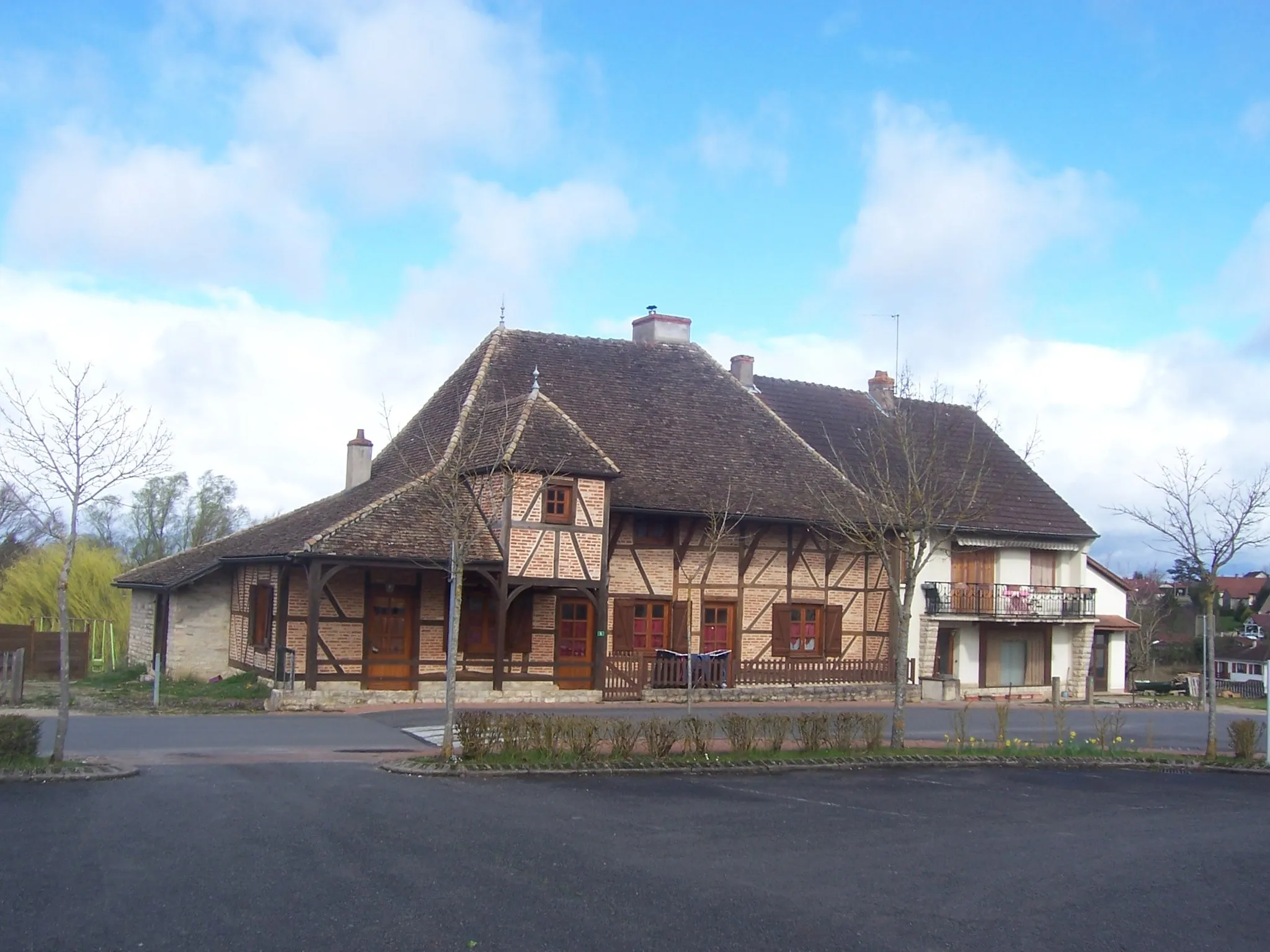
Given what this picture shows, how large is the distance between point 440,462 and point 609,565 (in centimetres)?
677

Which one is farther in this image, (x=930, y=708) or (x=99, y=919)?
(x=930, y=708)

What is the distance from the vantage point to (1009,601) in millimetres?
32406

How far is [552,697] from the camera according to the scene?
2419cm

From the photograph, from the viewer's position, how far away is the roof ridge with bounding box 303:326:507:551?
72.2 feet

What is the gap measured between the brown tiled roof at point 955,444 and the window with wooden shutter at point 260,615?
14.2 meters

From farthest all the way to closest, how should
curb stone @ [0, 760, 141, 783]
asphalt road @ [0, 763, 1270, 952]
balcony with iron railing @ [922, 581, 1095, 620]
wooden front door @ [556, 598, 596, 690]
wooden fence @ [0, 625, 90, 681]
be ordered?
balcony with iron railing @ [922, 581, 1095, 620] < wooden fence @ [0, 625, 90, 681] < wooden front door @ [556, 598, 596, 690] < curb stone @ [0, 760, 141, 783] < asphalt road @ [0, 763, 1270, 952]

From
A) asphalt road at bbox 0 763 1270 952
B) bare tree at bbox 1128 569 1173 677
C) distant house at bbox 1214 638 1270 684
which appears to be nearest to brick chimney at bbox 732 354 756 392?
asphalt road at bbox 0 763 1270 952

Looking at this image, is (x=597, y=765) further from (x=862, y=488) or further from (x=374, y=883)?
(x=862, y=488)

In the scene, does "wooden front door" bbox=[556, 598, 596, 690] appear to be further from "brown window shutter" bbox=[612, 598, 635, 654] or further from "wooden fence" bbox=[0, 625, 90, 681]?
"wooden fence" bbox=[0, 625, 90, 681]

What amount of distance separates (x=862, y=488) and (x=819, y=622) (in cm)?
356

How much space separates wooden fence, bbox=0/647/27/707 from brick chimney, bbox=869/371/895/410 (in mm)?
23440

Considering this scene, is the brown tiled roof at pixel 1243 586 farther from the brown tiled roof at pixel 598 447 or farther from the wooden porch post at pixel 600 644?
the wooden porch post at pixel 600 644

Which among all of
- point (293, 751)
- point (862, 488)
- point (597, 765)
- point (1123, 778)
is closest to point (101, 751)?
point (293, 751)

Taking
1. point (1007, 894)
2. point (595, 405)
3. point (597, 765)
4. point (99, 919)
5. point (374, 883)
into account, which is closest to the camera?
point (99, 919)
